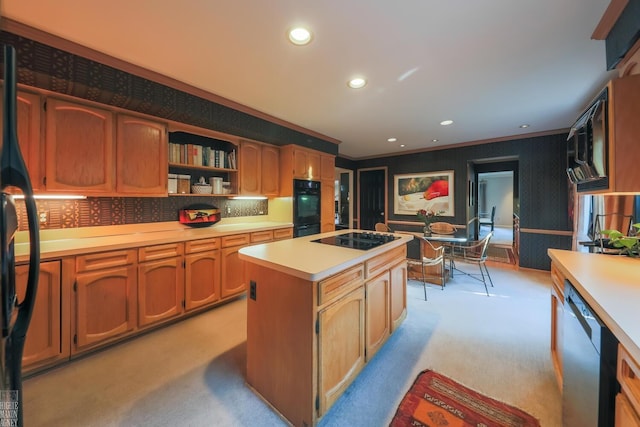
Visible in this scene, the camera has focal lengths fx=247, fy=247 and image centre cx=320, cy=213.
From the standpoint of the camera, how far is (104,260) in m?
2.07

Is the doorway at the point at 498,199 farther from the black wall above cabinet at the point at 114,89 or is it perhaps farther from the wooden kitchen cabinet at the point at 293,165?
the black wall above cabinet at the point at 114,89

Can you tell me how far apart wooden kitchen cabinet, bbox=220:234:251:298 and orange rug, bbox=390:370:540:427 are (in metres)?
2.16

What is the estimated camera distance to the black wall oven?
12.8ft

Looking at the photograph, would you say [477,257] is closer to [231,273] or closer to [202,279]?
[231,273]

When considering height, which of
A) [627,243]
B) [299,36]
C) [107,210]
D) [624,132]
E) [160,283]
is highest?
[299,36]

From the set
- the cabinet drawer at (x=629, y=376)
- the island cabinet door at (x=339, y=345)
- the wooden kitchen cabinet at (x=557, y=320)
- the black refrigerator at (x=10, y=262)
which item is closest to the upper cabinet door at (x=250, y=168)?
the island cabinet door at (x=339, y=345)

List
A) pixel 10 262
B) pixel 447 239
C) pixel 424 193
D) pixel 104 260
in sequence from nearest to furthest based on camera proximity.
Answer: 1. pixel 10 262
2. pixel 104 260
3. pixel 447 239
4. pixel 424 193

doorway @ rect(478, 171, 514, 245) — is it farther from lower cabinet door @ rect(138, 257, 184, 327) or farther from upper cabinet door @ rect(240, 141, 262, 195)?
lower cabinet door @ rect(138, 257, 184, 327)

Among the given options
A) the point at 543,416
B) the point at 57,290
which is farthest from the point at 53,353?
the point at 543,416

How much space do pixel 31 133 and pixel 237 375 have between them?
7.81 feet

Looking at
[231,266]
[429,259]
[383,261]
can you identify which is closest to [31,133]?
[231,266]

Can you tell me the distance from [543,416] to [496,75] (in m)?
2.62

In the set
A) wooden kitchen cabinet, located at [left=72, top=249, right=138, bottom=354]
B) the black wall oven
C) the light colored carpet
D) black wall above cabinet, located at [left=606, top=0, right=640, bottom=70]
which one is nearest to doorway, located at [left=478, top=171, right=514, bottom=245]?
the black wall oven

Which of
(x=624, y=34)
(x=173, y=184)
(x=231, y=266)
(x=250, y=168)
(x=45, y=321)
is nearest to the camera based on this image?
(x=624, y=34)
